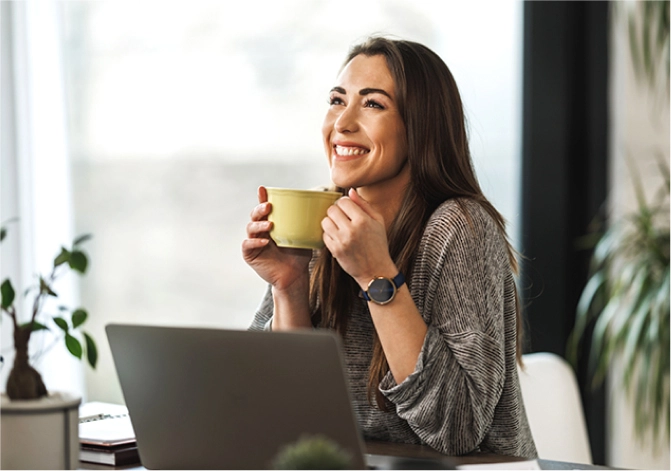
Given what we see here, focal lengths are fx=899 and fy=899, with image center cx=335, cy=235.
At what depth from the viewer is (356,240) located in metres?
1.21

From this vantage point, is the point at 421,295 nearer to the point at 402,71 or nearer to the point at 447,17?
the point at 402,71

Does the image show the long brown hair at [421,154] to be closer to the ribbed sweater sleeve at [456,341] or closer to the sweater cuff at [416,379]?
the ribbed sweater sleeve at [456,341]

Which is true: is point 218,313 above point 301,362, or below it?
below

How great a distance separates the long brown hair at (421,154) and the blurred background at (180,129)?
1063mm

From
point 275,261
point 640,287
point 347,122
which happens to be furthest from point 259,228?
point 640,287

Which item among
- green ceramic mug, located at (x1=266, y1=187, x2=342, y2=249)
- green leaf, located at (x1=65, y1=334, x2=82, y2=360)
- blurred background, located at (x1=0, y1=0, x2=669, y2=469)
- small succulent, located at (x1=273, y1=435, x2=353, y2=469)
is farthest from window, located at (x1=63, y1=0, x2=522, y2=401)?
small succulent, located at (x1=273, y1=435, x2=353, y2=469)

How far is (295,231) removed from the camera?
47.9 inches

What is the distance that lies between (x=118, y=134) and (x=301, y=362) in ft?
6.35

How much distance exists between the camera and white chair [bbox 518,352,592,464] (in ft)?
5.48

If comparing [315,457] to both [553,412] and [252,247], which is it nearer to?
[252,247]

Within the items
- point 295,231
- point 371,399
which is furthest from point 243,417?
point 371,399

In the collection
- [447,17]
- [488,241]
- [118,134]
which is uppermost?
[447,17]

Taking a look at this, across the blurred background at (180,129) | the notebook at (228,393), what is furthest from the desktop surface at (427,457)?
the blurred background at (180,129)

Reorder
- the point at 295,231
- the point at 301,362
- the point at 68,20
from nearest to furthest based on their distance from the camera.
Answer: the point at 301,362, the point at 295,231, the point at 68,20
